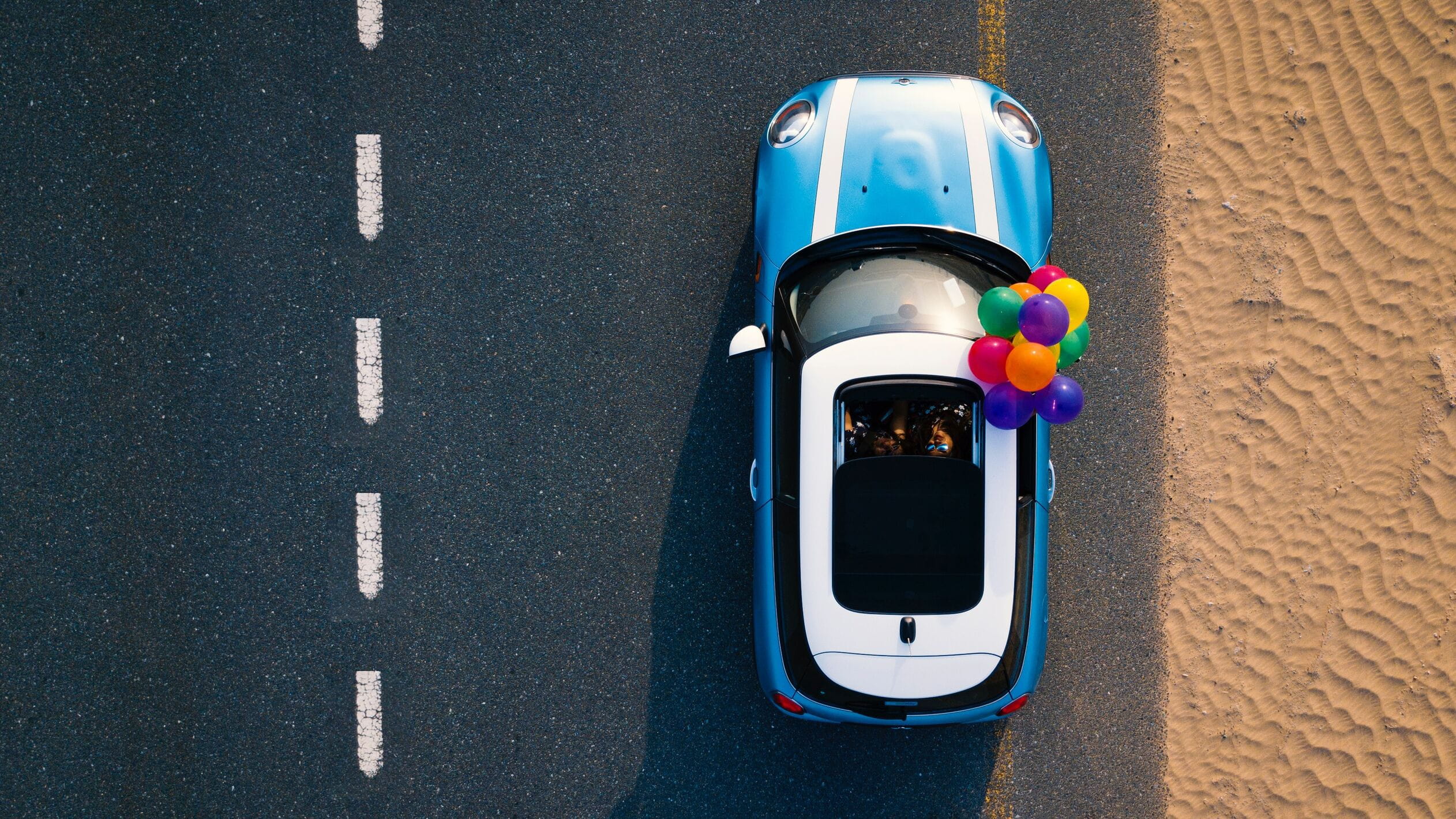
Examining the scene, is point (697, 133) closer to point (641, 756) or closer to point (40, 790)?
point (641, 756)

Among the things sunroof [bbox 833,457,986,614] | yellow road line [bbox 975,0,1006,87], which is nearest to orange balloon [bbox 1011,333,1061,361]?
sunroof [bbox 833,457,986,614]

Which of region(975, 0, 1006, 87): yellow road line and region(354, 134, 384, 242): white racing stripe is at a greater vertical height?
region(975, 0, 1006, 87): yellow road line

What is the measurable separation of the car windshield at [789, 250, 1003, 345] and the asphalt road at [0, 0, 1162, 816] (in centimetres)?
90

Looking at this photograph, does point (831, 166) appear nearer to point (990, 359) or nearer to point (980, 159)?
point (980, 159)

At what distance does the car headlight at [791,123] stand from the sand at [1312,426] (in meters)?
A: 2.22

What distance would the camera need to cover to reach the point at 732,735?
4492 mm

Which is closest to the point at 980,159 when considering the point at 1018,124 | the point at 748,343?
the point at 1018,124

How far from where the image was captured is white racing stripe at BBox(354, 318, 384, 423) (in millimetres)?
4539

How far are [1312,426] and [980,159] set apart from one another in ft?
8.45

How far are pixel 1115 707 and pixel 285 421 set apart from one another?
16.6 ft

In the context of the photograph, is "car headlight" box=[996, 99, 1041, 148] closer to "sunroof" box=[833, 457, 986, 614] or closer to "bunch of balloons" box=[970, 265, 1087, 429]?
"bunch of balloons" box=[970, 265, 1087, 429]

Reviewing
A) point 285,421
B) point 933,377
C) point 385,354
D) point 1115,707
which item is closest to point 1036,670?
point 1115,707

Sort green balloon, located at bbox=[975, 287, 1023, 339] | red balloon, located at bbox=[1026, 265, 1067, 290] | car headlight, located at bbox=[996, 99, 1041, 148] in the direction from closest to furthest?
green balloon, located at bbox=[975, 287, 1023, 339] → red balloon, located at bbox=[1026, 265, 1067, 290] → car headlight, located at bbox=[996, 99, 1041, 148]

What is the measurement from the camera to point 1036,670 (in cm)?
391
